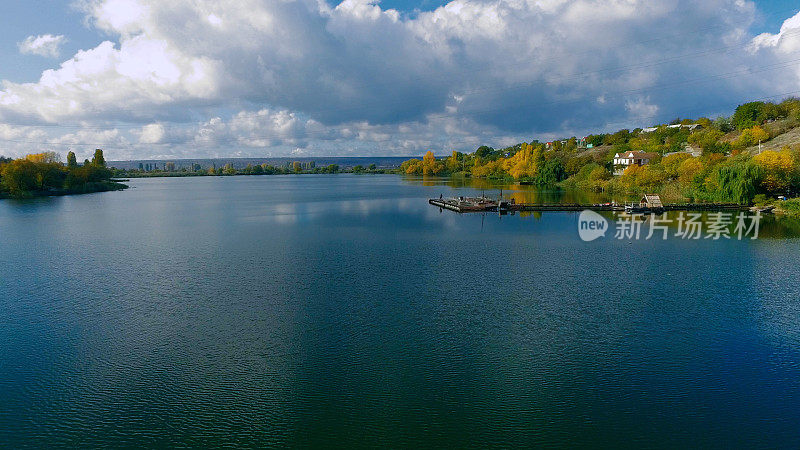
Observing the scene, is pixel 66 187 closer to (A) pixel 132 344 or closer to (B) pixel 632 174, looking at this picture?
(A) pixel 132 344

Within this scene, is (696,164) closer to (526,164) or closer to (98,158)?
(526,164)

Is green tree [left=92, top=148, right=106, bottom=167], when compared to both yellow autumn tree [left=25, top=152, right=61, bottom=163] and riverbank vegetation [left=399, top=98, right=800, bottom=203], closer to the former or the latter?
yellow autumn tree [left=25, top=152, right=61, bottom=163]

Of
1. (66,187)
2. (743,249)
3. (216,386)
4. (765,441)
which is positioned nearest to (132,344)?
(216,386)

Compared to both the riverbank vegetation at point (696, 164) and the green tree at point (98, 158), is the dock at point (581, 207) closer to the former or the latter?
the riverbank vegetation at point (696, 164)

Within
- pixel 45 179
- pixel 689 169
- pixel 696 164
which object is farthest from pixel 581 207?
pixel 45 179

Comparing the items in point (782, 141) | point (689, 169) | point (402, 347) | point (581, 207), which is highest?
point (782, 141)

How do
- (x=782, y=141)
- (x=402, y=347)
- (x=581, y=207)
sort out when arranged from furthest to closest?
(x=782, y=141) → (x=581, y=207) → (x=402, y=347)
